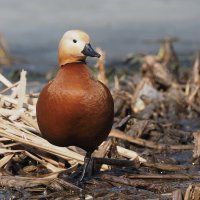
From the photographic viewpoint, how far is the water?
1603 centimetres

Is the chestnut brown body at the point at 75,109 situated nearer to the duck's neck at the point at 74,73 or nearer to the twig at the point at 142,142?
the duck's neck at the point at 74,73

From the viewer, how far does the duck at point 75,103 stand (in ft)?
16.3

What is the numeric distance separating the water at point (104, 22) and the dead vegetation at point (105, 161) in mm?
8245

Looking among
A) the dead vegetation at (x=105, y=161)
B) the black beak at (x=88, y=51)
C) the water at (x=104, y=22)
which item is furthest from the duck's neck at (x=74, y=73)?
the water at (x=104, y=22)

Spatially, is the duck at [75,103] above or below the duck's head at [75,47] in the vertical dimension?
below

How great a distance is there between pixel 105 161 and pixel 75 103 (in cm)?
85

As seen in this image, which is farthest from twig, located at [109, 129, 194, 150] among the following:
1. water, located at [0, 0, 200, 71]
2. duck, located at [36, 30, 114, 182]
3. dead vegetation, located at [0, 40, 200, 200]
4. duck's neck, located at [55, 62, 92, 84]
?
water, located at [0, 0, 200, 71]

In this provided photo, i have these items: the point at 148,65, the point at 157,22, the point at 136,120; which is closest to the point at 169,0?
the point at 157,22

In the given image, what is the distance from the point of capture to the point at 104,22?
17.0 meters

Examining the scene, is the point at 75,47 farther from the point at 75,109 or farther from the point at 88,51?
the point at 75,109

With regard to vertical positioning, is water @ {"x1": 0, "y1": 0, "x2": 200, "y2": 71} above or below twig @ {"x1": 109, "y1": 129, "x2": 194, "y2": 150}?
above

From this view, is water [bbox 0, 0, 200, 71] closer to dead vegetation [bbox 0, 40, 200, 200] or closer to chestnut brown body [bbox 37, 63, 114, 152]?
dead vegetation [bbox 0, 40, 200, 200]

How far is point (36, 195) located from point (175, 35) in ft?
37.3

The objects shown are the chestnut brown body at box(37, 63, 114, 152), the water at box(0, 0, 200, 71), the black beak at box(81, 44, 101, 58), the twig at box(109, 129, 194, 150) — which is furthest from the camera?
the water at box(0, 0, 200, 71)
